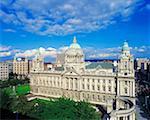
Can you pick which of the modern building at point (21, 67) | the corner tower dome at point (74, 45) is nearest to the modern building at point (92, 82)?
the corner tower dome at point (74, 45)

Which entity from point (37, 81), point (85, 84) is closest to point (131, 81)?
point (85, 84)

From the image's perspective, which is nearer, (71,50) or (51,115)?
(51,115)

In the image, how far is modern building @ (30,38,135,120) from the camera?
14352 millimetres

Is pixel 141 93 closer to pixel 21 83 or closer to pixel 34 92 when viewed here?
pixel 34 92

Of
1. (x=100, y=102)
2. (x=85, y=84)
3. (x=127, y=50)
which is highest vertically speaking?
(x=127, y=50)

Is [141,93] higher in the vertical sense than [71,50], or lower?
lower

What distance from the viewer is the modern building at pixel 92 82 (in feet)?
47.1

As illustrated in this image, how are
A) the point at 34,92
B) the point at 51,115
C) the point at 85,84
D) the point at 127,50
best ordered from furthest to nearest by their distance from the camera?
the point at 34,92, the point at 85,84, the point at 127,50, the point at 51,115

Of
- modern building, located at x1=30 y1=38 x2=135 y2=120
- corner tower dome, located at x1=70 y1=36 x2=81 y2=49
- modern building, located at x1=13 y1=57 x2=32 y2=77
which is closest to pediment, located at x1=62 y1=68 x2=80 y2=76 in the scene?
modern building, located at x1=30 y1=38 x2=135 y2=120

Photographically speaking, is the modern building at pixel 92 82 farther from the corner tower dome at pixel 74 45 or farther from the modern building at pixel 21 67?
the modern building at pixel 21 67

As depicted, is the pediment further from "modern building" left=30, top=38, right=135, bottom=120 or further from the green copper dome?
the green copper dome

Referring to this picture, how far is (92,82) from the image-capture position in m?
16.0

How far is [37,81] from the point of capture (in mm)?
20156

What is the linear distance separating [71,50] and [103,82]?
12.2ft
